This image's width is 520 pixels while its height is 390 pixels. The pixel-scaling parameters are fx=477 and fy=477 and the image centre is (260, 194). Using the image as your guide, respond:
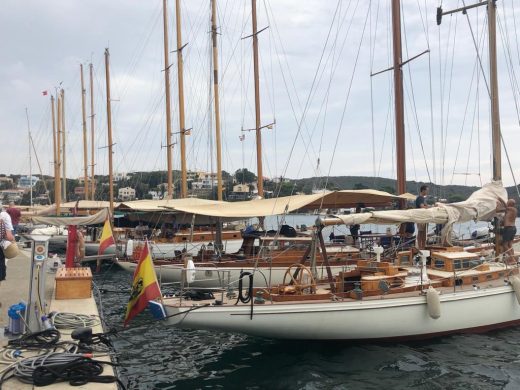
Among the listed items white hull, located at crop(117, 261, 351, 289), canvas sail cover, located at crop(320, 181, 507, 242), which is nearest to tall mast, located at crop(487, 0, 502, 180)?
canvas sail cover, located at crop(320, 181, 507, 242)

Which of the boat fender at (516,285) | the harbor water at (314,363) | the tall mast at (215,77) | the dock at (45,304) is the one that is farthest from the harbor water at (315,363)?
the tall mast at (215,77)

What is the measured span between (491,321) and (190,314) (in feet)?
23.4

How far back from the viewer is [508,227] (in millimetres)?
13039

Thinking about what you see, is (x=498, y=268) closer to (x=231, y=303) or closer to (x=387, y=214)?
(x=387, y=214)

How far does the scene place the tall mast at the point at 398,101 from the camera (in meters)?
16.9

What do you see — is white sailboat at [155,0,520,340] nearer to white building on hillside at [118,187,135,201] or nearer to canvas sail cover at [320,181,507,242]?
canvas sail cover at [320,181,507,242]

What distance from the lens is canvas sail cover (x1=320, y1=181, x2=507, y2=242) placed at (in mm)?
11039

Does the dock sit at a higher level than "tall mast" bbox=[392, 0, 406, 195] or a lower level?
lower

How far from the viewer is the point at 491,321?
11.2 metres

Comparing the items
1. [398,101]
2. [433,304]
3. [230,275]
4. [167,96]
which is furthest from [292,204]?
[167,96]

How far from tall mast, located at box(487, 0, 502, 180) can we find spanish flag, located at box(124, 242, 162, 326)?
1027 cm

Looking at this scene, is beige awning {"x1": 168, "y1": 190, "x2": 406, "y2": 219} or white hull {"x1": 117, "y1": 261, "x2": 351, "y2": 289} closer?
beige awning {"x1": 168, "y1": 190, "x2": 406, "y2": 219}

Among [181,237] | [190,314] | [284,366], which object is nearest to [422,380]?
[284,366]

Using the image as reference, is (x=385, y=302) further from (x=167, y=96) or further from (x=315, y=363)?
(x=167, y=96)
